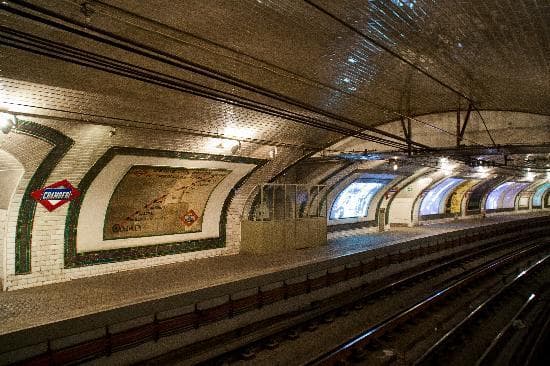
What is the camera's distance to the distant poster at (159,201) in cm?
1027

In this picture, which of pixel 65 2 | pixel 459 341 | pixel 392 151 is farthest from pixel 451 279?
pixel 65 2

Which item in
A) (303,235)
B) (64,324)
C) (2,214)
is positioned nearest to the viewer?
(64,324)

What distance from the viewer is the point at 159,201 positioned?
11.2 m

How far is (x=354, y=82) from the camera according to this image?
29.0 feet

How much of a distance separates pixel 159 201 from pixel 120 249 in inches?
67.6

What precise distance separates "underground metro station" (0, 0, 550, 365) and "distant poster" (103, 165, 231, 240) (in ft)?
0.20

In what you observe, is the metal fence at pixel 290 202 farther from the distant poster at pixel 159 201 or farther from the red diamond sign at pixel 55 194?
Answer: the red diamond sign at pixel 55 194

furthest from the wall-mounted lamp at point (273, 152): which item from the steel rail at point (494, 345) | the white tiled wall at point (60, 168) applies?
the steel rail at point (494, 345)

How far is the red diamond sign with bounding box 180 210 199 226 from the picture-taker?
1209cm

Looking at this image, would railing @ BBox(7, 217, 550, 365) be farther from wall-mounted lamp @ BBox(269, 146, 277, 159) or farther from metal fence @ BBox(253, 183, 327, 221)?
wall-mounted lamp @ BBox(269, 146, 277, 159)

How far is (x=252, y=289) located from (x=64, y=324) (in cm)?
428

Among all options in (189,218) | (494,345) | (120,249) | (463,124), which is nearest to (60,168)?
(120,249)

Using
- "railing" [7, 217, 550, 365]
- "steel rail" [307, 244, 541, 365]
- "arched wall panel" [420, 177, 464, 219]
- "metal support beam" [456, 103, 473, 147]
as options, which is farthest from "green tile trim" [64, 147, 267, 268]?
"arched wall panel" [420, 177, 464, 219]

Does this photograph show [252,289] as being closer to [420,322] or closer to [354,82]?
[420,322]
